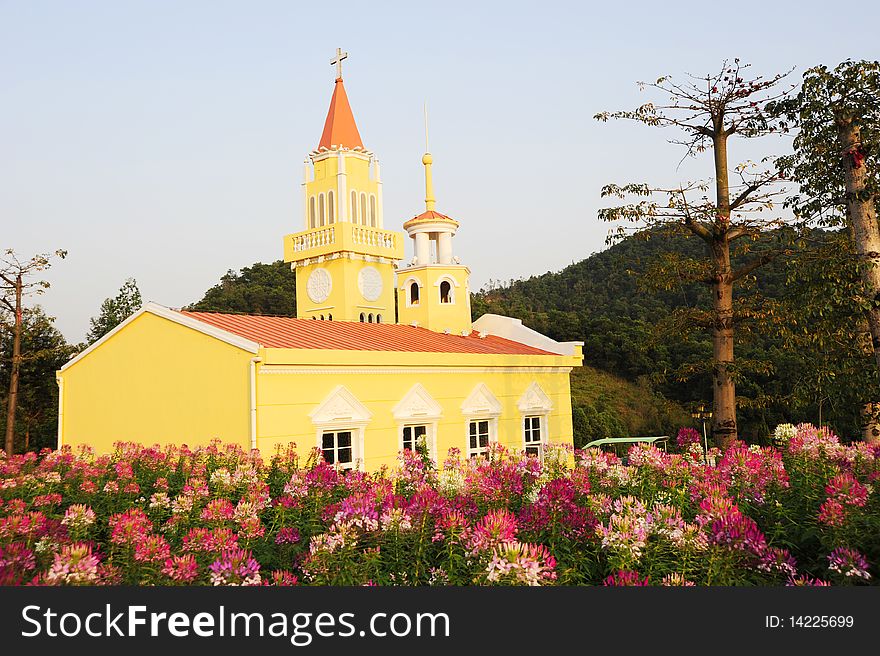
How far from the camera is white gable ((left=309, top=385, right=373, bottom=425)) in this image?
13.2 metres

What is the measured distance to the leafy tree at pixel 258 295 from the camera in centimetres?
4328

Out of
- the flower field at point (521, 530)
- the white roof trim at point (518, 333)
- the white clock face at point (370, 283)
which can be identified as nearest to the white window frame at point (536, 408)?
the white roof trim at point (518, 333)

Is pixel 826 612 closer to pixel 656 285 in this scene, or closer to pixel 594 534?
pixel 594 534

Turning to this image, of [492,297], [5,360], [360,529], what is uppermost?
[492,297]

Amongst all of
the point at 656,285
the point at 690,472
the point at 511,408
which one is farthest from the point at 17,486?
the point at 511,408

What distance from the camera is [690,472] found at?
6.00m

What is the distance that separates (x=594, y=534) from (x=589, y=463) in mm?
2097

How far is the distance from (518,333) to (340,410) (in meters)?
8.07

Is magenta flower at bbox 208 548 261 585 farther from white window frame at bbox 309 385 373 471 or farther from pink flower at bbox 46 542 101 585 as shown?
white window frame at bbox 309 385 373 471

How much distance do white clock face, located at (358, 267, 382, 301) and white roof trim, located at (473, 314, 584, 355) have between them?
281 centimetres

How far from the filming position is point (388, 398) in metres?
14.4

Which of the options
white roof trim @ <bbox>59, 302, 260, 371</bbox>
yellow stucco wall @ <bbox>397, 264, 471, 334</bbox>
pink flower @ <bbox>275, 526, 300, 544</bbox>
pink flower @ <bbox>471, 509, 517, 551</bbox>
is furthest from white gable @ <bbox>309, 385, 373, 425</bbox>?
pink flower @ <bbox>471, 509, 517, 551</bbox>

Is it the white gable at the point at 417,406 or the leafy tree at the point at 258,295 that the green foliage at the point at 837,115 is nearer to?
the white gable at the point at 417,406

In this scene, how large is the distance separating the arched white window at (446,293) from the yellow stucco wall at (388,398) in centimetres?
348
